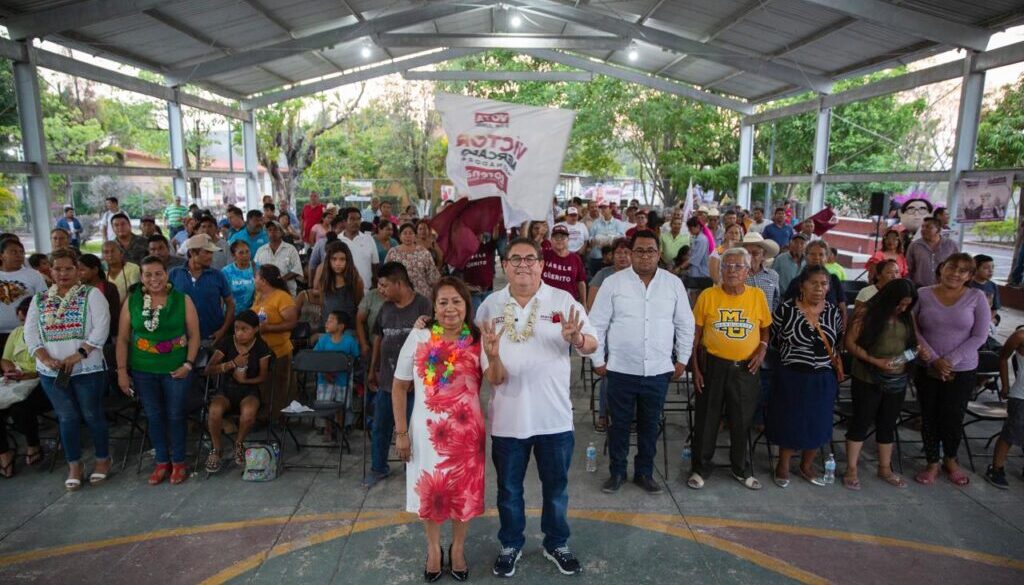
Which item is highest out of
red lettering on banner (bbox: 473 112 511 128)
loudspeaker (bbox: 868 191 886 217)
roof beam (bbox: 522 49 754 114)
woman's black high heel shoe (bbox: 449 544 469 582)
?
roof beam (bbox: 522 49 754 114)

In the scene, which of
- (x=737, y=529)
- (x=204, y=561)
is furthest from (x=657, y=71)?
(x=204, y=561)

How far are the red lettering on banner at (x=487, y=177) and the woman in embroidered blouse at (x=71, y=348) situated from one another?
2.81 m

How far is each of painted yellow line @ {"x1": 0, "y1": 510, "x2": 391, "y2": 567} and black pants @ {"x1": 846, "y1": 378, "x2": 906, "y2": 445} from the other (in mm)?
3434

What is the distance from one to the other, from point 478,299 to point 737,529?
10.6 feet

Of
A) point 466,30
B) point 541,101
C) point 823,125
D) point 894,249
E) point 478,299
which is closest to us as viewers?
point 478,299

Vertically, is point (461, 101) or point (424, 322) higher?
point (461, 101)

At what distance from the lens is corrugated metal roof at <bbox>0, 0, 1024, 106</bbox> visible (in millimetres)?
9758

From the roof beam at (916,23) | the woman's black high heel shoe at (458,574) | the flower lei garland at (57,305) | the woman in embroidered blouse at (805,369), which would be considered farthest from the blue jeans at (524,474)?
the roof beam at (916,23)

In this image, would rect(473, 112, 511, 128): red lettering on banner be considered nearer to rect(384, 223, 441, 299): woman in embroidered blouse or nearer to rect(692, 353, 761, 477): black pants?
rect(384, 223, 441, 299): woman in embroidered blouse

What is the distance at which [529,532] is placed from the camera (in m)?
3.83

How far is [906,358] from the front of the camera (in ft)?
14.4

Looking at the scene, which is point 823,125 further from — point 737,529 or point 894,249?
point 737,529

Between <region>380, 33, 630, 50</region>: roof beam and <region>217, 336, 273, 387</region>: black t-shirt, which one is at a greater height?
<region>380, 33, 630, 50</region>: roof beam

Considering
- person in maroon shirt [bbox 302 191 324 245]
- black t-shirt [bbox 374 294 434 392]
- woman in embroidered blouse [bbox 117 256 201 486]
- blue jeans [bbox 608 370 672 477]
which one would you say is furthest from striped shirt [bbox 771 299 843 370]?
person in maroon shirt [bbox 302 191 324 245]
